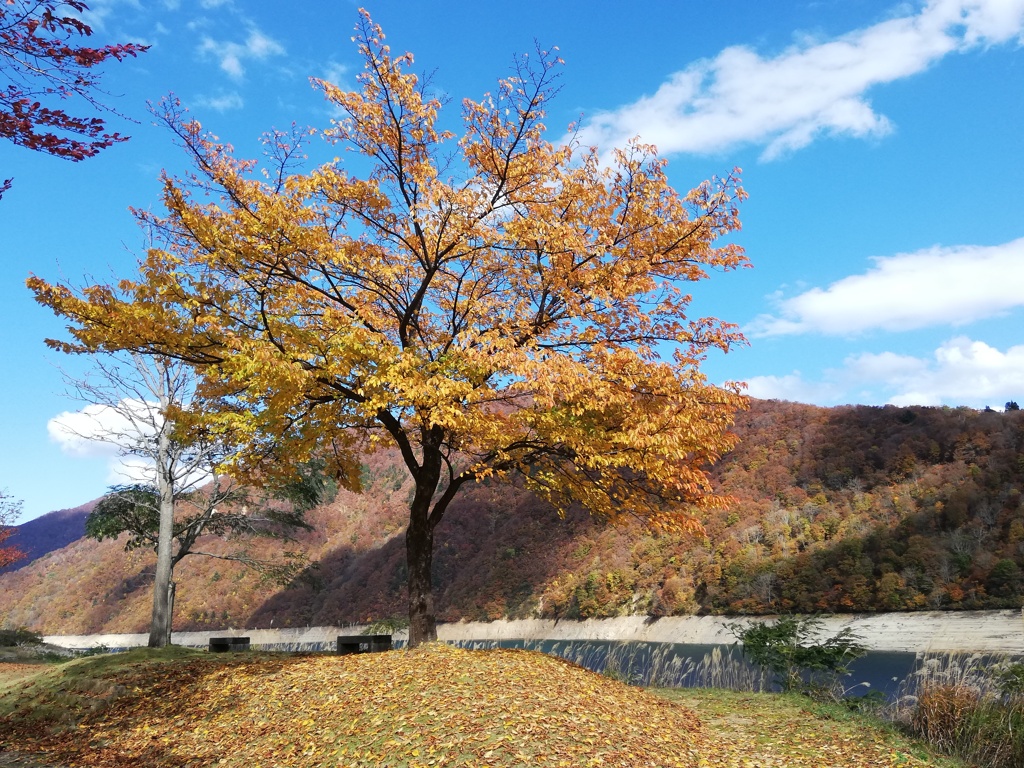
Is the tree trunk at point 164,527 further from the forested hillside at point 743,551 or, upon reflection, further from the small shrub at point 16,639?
the small shrub at point 16,639

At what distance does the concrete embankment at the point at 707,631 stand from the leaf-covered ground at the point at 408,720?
446cm

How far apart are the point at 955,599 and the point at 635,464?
28447 millimetres

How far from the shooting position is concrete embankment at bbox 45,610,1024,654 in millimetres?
27844

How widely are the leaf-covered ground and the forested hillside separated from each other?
1347cm

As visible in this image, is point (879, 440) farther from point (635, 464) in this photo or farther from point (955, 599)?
point (635, 464)

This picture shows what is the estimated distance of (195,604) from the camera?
68.6m

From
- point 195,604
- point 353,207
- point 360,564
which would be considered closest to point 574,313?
point 353,207

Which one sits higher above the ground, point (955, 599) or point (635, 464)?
point (635, 464)

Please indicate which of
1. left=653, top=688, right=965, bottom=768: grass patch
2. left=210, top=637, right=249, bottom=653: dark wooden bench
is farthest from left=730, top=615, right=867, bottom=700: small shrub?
left=210, top=637, right=249, bottom=653: dark wooden bench

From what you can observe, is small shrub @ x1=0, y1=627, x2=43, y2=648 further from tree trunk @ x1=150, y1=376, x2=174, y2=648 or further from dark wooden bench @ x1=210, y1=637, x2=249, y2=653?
dark wooden bench @ x1=210, y1=637, x2=249, y2=653

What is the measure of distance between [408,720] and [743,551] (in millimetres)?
38879

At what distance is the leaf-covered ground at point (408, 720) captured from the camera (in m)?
7.19

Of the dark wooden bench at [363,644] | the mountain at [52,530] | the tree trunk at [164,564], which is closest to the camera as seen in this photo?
the dark wooden bench at [363,644]

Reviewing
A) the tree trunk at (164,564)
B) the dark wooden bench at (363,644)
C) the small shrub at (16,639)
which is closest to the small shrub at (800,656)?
the dark wooden bench at (363,644)
